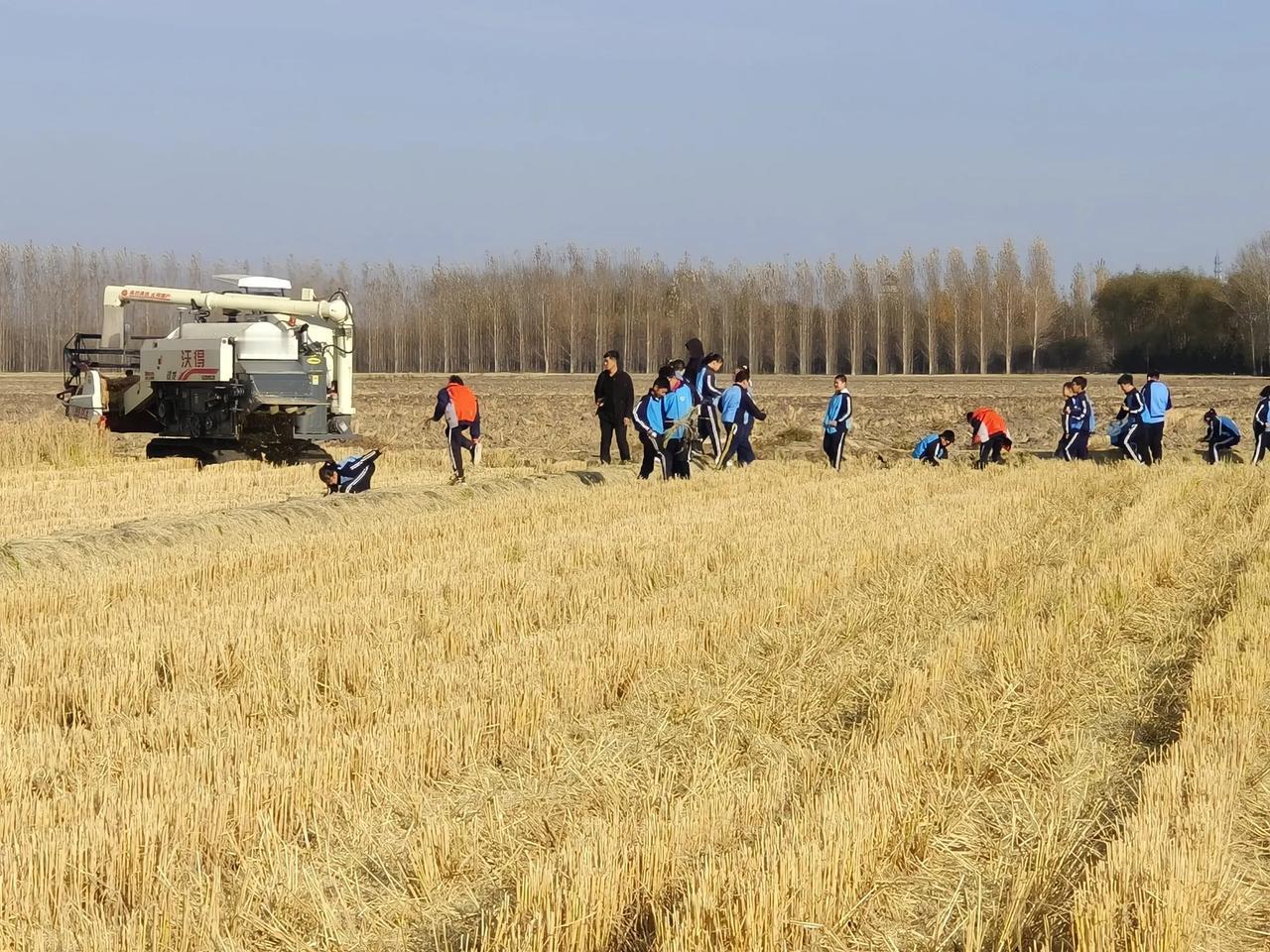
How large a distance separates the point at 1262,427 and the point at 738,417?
22.8ft

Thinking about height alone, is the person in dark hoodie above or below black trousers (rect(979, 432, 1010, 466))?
above

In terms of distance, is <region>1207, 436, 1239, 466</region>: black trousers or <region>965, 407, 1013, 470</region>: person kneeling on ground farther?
<region>1207, 436, 1239, 466</region>: black trousers

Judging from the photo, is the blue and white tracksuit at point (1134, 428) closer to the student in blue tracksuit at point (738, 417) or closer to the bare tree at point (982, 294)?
the student in blue tracksuit at point (738, 417)

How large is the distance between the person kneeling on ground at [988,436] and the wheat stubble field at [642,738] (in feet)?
23.9

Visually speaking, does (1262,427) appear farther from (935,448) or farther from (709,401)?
(709,401)

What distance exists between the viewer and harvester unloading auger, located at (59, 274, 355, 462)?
19.8 m

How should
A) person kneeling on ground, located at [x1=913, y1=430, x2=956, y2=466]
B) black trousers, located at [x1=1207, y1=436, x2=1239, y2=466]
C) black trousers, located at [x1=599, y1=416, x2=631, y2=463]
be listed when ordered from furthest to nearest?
person kneeling on ground, located at [x1=913, y1=430, x2=956, y2=466] < black trousers, located at [x1=1207, y1=436, x2=1239, y2=466] < black trousers, located at [x1=599, y1=416, x2=631, y2=463]

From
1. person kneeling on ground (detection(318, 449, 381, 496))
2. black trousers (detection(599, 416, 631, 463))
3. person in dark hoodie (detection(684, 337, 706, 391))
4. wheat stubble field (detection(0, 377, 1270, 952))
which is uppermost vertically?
person in dark hoodie (detection(684, 337, 706, 391))

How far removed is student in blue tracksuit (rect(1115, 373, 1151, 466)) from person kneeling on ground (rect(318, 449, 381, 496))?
985 centimetres

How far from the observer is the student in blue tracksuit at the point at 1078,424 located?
19.1 metres

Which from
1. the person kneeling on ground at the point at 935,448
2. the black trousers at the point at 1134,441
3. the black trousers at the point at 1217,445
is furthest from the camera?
the person kneeling on ground at the point at 935,448

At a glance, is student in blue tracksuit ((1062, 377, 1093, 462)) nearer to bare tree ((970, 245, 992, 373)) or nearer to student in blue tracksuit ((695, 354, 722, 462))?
student in blue tracksuit ((695, 354, 722, 462))

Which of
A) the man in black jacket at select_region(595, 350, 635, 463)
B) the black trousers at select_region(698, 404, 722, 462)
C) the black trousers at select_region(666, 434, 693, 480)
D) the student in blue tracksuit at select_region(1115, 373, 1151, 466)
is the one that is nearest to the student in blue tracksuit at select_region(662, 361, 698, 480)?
the black trousers at select_region(666, 434, 693, 480)

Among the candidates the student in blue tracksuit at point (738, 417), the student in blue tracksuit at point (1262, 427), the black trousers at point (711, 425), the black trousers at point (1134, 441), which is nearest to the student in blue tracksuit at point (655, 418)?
the student in blue tracksuit at point (738, 417)
